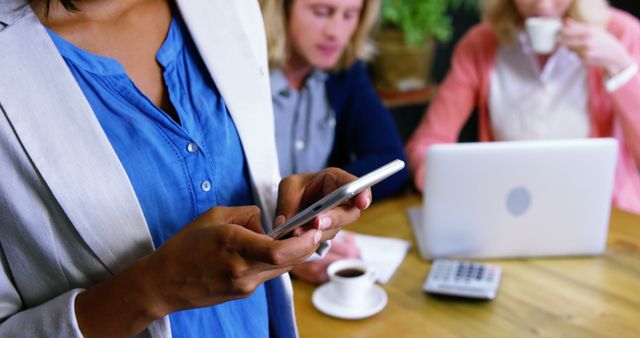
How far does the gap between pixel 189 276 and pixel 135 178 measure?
0.53 feet

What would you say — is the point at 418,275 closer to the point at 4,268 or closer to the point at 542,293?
the point at 542,293

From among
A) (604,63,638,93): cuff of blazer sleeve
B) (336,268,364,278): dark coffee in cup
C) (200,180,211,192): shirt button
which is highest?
(200,180,211,192): shirt button

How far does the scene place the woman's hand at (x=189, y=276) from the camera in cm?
61

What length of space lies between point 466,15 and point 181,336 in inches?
103

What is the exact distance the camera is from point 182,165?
2.46 feet

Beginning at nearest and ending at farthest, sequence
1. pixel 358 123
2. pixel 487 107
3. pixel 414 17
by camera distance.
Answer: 1. pixel 358 123
2. pixel 487 107
3. pixel 414 17

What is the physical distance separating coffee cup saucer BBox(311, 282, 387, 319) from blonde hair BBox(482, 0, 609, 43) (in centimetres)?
108

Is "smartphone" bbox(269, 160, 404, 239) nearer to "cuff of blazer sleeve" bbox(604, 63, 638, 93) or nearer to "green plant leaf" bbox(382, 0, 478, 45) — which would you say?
"cuff of blazer sleeve" bbox(604, 63, 638, 93)

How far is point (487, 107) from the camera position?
1930mm

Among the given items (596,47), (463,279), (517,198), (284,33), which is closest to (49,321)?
(463,279)

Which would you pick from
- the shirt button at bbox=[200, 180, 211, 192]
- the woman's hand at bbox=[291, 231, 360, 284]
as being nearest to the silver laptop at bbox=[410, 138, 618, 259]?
the woman's hand at bbox=[291, 231, 360, 284]

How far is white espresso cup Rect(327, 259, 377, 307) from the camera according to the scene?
1.06 m

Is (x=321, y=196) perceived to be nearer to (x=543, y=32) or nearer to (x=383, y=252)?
(x=383, y=252)


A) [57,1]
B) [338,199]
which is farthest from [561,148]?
[57,1]
